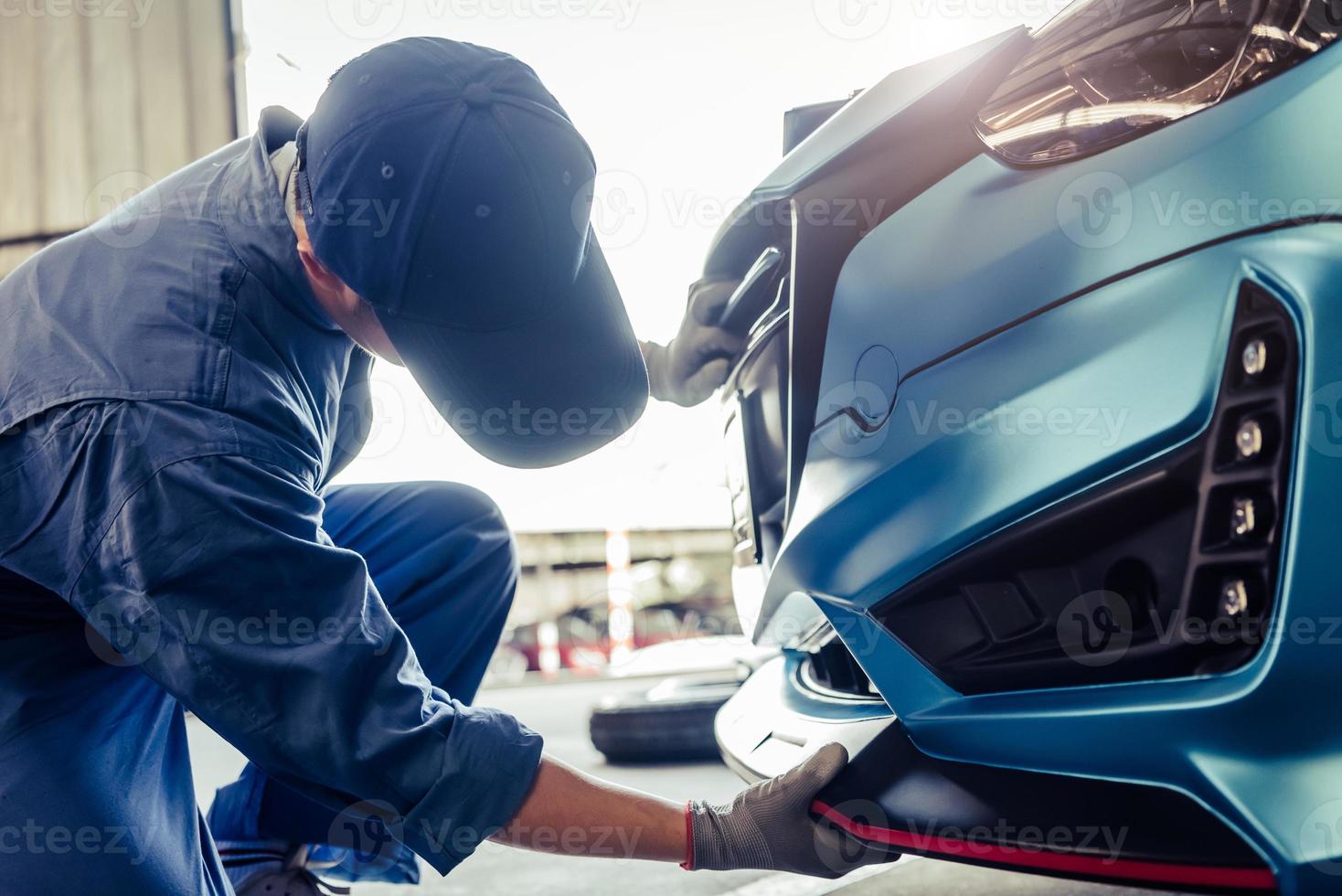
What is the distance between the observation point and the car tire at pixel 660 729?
2438mm

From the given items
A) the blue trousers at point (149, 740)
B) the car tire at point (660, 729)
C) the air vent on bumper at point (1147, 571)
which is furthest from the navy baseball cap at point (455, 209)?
the car tire at point (660, 729)

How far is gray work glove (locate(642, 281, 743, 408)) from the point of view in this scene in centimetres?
126

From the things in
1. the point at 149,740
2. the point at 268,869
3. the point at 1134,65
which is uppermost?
the point at 1134,65

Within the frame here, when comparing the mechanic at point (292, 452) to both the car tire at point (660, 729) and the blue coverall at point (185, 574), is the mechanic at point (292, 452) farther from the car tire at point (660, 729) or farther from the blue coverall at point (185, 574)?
→ the car tire at point (660, 729)

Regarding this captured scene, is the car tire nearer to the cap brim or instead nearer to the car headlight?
the cap brim

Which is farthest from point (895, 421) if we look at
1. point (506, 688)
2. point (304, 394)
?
point (506, 688)

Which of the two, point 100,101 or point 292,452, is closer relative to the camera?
point 292,452

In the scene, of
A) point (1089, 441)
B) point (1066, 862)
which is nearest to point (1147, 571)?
point (1089, 441)

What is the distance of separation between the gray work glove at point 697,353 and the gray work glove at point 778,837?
542mm

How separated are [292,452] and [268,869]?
24.2 inches

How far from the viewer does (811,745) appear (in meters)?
1.00

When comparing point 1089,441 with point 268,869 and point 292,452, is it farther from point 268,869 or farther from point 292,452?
point 268,869

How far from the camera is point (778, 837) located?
2.90 feet

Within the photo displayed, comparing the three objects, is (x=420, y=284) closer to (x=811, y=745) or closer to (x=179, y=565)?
(x=179, y=565)
